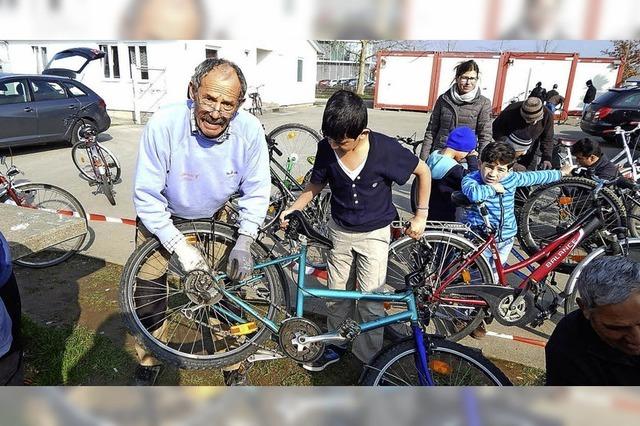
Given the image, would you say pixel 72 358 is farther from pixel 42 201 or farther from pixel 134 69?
pixel 134 69

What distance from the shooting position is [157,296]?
94.3 inches

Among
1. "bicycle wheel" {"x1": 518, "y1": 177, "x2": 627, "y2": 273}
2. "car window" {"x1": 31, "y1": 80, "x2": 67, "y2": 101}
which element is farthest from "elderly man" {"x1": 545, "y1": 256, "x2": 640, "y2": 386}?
"car window" {"x1": 31, "y1": 80, "x2": 67, "y2": 101}

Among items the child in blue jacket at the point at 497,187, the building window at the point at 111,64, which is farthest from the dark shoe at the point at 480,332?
the building window at the point at 111,64

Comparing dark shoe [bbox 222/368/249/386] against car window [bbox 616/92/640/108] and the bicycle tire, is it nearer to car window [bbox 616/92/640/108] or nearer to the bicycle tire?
the bicycle tire

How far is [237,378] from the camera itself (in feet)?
7.86

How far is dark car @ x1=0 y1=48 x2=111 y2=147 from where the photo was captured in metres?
8.23

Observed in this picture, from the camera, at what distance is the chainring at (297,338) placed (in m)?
2.28

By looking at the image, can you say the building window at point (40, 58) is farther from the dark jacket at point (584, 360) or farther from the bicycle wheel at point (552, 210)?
the dark jacket at point (584, 360)

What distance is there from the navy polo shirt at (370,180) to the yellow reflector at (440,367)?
843 millimetres

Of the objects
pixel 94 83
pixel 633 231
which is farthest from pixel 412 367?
A: pixel 94 83

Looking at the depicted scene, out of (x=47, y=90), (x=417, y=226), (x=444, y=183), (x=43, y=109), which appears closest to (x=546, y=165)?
(x=444, y=183)

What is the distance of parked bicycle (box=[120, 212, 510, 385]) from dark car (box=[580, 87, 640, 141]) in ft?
37.1
